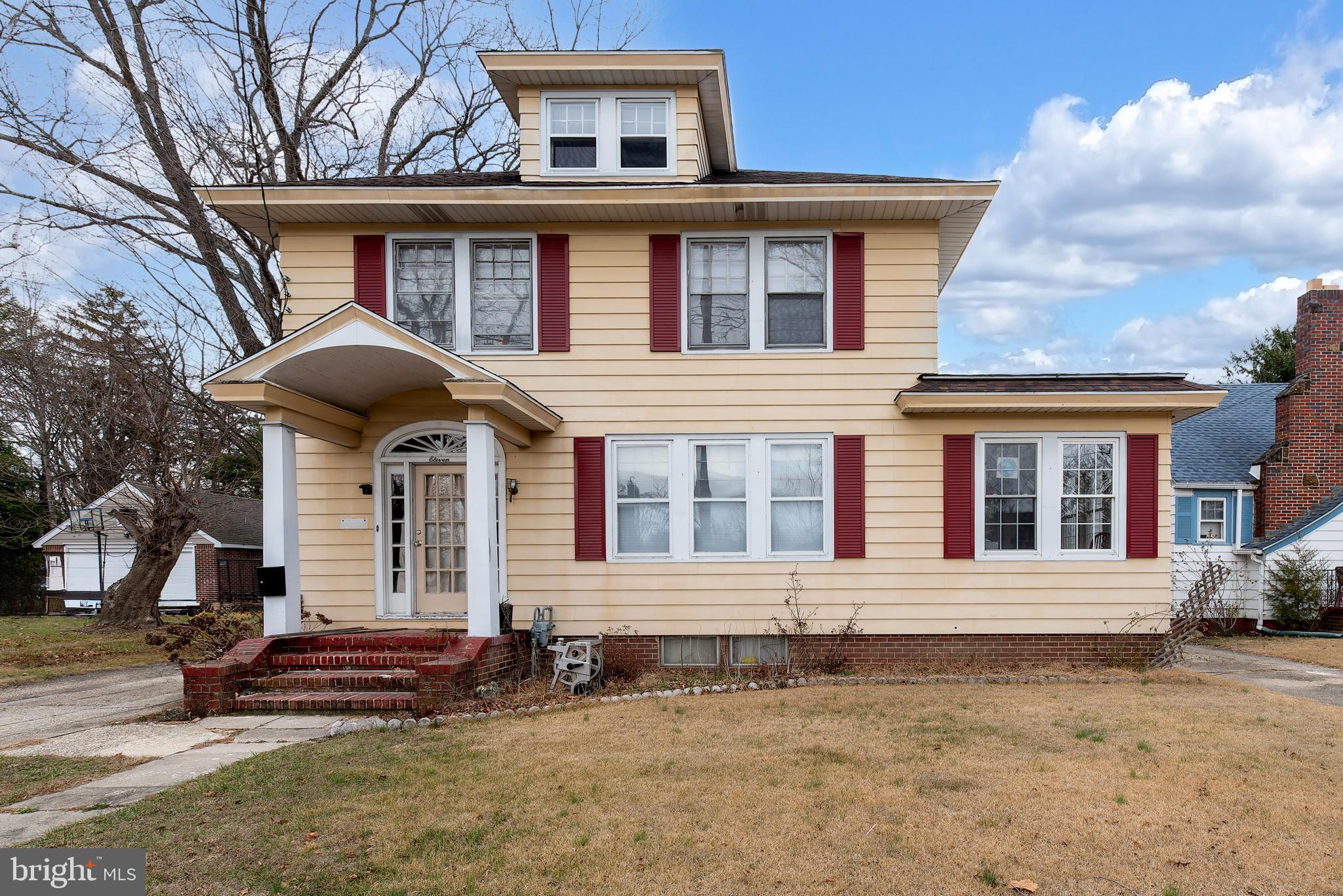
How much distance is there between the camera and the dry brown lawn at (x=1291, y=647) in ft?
38.2

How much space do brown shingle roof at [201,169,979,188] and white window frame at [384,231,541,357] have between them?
0.62m

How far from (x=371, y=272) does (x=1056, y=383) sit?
345 inches

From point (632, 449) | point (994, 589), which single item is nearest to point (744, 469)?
point (632, 449)

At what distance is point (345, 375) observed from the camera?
8.73m

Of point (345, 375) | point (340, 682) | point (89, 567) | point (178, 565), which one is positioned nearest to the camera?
point (340, 682)

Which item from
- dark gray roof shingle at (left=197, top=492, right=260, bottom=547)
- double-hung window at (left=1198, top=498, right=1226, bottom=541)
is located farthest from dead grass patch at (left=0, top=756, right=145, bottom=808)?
double-hung window at (left=1198, top=498, right=1226, bottom=541)

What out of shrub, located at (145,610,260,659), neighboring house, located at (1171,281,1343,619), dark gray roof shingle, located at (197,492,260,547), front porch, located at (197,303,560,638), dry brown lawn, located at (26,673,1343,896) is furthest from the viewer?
dark gray roof shingle, located at (197,492,260,547)

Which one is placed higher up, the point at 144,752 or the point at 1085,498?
the point at 1085,498

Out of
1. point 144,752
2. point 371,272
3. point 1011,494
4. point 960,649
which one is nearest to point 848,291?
point 1011,494

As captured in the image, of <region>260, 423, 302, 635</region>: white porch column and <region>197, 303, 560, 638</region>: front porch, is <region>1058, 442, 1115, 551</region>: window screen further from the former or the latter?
<region>260, 423, 302, 635</region>: white porch column

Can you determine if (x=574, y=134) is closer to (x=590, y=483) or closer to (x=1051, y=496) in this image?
(x=590, y=483)

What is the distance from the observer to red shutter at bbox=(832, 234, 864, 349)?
9.88 m

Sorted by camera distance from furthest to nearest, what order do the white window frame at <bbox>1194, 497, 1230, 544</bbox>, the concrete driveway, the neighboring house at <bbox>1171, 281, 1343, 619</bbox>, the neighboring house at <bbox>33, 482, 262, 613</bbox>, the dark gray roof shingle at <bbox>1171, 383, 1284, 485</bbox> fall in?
the neighboring house at <bbox>33, 482, 262, 613</bbox> < the dark gray roof shingle at <bbox>1171, 383, 1284, 485</bbox> < the white window frame at <bbox>1194, 497, 1230, 544</bbox> < the neighboring house at <bbox>1171, 281, 1343, 619</bbox> < the concrete driveway

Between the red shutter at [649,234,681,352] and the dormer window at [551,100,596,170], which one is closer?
the red shutter at [649,234,681,352]
